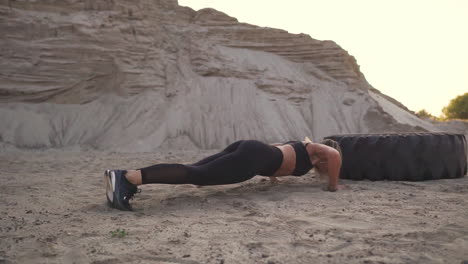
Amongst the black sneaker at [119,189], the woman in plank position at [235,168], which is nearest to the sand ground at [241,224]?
the black sneaker at [119,189]

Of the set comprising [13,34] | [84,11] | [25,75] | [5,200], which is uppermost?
[84,11]

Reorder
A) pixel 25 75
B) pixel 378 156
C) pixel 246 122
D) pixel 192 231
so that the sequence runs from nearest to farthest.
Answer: pixel 192 231, pixel 378 156, pixel 25 75, pixel 246 122

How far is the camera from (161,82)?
13.9 metres

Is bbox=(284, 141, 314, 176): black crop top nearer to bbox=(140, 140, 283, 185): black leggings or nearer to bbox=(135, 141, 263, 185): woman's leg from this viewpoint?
bbox=(140, 140, 283, 185): black leggings

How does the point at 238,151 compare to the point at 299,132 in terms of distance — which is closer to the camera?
the point at 238,151

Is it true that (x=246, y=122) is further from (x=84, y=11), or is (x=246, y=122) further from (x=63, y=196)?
(x=63, y=196)

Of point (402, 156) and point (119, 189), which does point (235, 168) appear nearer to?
point (119, 189)

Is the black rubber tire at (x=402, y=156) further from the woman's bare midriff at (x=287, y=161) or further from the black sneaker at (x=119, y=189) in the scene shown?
the black sneaker at (x=119, y=189)

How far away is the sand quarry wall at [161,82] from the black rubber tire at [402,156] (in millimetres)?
7514

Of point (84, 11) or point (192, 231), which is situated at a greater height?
point (84, 11)

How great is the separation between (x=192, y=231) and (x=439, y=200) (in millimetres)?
2511

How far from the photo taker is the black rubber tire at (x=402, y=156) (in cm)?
523

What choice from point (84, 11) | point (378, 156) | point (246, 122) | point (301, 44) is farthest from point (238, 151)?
point (301, 44)

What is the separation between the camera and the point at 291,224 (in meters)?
3.06
